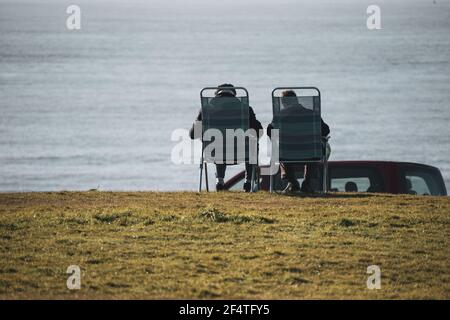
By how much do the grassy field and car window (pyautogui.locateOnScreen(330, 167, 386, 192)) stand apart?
1.33 m

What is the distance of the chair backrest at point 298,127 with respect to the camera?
49.7 ft

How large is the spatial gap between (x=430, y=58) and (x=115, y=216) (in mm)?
131387

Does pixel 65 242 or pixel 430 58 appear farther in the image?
pixel 430 58

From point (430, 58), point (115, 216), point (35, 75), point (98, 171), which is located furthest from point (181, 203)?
point (430, 58)

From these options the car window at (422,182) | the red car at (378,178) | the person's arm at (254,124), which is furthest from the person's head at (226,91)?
the car window at (422,182)

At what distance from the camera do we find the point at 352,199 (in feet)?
46.7

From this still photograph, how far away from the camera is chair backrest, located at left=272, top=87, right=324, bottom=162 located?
15141mm

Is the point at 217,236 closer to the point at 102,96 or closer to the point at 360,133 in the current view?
the point at 360,133

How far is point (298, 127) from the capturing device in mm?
15242

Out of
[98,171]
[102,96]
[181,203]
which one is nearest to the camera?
[181,203]

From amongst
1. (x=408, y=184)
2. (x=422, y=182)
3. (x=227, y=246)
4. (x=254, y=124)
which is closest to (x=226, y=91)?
(x=254, y=124)

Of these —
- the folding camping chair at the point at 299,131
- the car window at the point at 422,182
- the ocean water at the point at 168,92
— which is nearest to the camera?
the folding camping chair at the point at 299,131

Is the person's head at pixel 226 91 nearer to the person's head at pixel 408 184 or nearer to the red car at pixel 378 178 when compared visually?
the red car at pixel 378 178

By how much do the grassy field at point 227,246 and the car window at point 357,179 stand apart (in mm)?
1332
